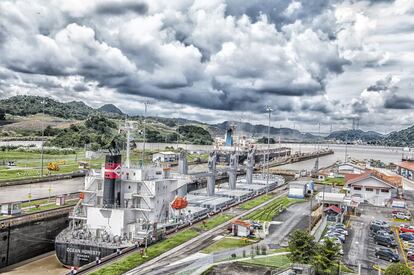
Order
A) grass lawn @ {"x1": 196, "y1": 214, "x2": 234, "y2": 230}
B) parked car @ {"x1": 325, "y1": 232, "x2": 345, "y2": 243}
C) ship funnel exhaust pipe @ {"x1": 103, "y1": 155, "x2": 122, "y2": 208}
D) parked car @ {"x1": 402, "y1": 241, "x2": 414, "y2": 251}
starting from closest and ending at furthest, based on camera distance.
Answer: ship funnel exhaust pipe @ {"x1": 103, "y1": 155, "x2": 122, "y2": 208} < parked car @ {"x1": 402, "y1": 241, "x2": 414, "y2": 251} < parked car @ {"x1": 325, "y1": 232, "x2": 345, "y2": 243} < grass lawn @ {"x1": 196, "y1": 214, "x2": 234, "y2": 230}

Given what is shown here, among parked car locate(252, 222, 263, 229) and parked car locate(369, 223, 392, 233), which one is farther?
parked car locate(369, 223, 392, 233)

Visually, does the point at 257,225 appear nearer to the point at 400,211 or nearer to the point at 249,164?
the point at 400,211

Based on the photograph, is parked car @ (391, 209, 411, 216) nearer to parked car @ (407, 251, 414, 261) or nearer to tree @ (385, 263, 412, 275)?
parked car @ (407, 251, 414, 261)

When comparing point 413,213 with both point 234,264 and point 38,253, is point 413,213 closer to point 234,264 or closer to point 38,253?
point 234,264

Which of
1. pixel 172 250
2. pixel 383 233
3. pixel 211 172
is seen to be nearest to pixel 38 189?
pixel 211 172

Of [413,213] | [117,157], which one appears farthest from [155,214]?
[413,213]

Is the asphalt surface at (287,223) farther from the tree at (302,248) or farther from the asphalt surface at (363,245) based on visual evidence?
the tree at (302,248)

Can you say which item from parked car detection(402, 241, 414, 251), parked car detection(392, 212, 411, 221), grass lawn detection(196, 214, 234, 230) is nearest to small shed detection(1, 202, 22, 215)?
grass lawn detection(196, 214, 234, 230)
